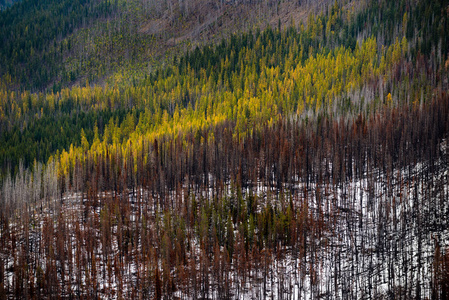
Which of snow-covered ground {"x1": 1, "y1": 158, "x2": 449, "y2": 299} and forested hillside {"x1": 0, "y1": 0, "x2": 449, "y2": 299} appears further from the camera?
forested hillside {"x1": 0, "y1": 0, "x2": 449, "y2": 299}

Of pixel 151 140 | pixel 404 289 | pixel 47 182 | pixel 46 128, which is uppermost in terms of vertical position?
pixel 46 128

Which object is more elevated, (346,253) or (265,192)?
(265,192)

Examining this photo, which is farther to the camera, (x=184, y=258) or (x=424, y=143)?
(x=424, y=143)

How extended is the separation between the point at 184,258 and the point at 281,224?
42.9 feet

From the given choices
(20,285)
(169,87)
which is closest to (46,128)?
(169,87)

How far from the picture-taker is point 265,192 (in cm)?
8050

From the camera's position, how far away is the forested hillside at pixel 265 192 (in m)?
57.1

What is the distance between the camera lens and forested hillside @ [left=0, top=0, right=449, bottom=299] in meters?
57.1

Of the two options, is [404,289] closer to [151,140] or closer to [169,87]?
[151,140]

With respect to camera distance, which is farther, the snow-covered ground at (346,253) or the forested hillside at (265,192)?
the forested hillside at (265,192)

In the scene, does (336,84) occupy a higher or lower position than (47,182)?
higher

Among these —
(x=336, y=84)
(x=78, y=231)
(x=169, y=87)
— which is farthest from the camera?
(x=169, y=87)

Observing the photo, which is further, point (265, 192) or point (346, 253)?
point (265, 192)

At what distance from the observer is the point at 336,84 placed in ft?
410
